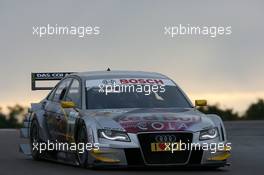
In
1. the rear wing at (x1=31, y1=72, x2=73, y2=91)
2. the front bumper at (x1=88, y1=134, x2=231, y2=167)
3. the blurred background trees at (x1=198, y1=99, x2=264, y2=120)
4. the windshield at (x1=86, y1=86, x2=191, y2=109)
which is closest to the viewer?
the front bumper at (x1=88, y1=134, x2=231, y2=167)

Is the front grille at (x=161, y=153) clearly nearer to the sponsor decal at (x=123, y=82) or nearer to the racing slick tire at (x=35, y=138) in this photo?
the sponsor decal at (x=123, y=82)

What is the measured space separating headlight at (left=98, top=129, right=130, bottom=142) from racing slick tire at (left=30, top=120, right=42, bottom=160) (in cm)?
320

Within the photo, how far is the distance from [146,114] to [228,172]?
4.51 ft

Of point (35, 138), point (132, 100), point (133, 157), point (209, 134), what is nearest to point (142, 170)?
point (133, 157)

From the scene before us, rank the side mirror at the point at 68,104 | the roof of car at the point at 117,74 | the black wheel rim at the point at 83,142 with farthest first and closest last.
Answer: the roof of car at the point at 117,74 → the side mirror at the point at 68,104 → the black wheel rim at the point at 83,142

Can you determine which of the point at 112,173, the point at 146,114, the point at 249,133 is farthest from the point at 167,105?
the point at 249,133

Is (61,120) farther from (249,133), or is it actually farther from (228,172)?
(249,133)

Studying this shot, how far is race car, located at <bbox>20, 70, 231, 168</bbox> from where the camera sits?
15.3m

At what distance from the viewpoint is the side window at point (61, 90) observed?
17891 mm

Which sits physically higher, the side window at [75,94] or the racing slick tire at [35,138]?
the side window at [75,94]

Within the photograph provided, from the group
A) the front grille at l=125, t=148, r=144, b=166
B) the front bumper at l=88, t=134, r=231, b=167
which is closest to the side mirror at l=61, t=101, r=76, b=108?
the front bumper at l=88, t=134, r=231, b=167

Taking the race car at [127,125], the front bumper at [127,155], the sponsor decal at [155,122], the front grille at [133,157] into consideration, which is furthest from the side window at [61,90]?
the front grille at [133,157]

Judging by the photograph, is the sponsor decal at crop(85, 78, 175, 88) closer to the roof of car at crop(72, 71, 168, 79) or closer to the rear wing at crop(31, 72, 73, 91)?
the roof of car at crop(72, 71, 168, 79)

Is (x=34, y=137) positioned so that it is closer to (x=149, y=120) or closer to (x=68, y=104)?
(x=68, y=104)
